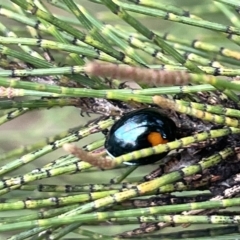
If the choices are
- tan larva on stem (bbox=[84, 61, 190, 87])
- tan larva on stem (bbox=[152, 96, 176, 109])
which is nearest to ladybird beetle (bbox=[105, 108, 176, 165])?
tan larva on stem (bbox=[152, 96, 176, 109])

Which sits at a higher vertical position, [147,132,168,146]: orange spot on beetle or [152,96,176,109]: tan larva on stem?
[147,132,168,146]: orange spot on beetle

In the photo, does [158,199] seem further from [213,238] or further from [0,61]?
[0,61]

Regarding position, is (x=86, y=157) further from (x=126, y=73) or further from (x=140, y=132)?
(x=140, y=132)

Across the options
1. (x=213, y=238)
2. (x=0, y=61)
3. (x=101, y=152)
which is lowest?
(x=213, y=238)

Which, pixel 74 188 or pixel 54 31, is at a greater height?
pixel 54 31

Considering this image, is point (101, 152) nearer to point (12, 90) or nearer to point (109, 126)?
point (109, 126)

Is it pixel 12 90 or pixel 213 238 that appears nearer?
pixel 12 90

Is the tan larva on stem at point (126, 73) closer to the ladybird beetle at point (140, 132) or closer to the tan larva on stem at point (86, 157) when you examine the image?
the tan larva on stem at point (86, 157)

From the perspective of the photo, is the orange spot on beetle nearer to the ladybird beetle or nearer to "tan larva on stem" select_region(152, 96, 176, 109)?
the ladybird beetle

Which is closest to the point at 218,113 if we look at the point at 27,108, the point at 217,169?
the point at 217,169
